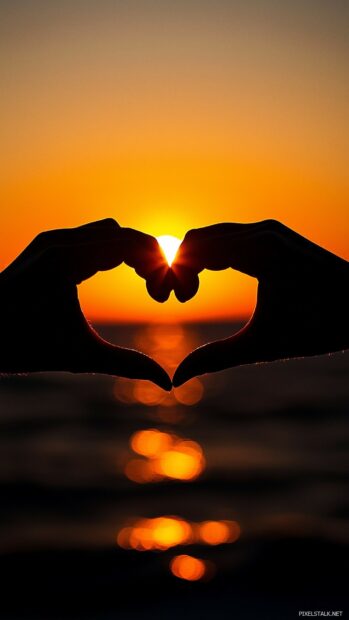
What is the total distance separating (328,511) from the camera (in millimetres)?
85250

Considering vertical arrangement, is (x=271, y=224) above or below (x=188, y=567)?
below

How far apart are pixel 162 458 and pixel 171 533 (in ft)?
112

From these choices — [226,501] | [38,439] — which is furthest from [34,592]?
[38,439]

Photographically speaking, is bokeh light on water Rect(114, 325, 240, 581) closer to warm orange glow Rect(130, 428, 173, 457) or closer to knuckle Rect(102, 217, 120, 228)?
warm orange glow Rect(130, 428, 173, 457)

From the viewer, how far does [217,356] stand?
9.29ft

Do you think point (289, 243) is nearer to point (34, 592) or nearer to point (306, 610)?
point (306, 610)

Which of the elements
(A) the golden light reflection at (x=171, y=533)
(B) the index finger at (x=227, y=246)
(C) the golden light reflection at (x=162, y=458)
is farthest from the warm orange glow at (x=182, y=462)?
(B) the index finger at (x=227, y=246)

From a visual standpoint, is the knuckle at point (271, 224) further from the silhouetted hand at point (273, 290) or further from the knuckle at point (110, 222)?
the knuckle at point (110, 222)

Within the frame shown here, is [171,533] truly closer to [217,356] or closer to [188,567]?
[188,567]

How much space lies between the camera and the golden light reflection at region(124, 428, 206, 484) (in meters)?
104

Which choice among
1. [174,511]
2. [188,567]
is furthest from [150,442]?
[188,567]

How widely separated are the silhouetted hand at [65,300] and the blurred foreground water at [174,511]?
200ft

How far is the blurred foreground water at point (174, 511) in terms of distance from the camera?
210 feet

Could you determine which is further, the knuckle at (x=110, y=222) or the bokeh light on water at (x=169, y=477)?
the bokeh light on water at (x=169, y=477)
